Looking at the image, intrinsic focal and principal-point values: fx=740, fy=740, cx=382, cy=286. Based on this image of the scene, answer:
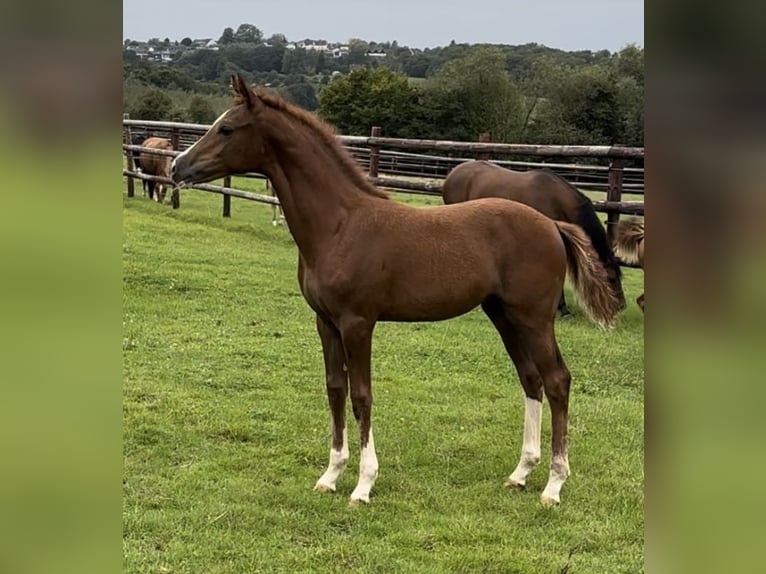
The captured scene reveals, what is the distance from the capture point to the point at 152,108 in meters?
14.6

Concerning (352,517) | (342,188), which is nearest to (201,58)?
(342,188)

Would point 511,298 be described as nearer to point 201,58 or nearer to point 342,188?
point 342,188

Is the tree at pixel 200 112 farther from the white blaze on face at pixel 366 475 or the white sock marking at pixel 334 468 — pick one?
the white blaze on face at pixel 366 475

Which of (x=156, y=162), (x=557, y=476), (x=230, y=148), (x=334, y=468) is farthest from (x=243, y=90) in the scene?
(x=156, y=162)

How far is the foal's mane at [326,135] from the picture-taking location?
3.57m

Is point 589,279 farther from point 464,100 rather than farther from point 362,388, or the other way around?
point 464,100

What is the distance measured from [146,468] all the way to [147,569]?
100cm

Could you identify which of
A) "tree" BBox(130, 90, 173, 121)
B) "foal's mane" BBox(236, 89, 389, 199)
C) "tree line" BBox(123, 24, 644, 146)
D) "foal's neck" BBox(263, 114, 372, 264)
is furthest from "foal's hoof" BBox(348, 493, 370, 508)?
"tree" BBox(130, 90, 173, 121)

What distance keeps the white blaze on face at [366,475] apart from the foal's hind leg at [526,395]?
0.71m

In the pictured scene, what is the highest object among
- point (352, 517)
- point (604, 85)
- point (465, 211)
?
point (604, 85)

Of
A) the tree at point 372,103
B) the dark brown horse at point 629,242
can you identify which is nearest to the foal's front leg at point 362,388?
the dark brown horse at point 629,242
